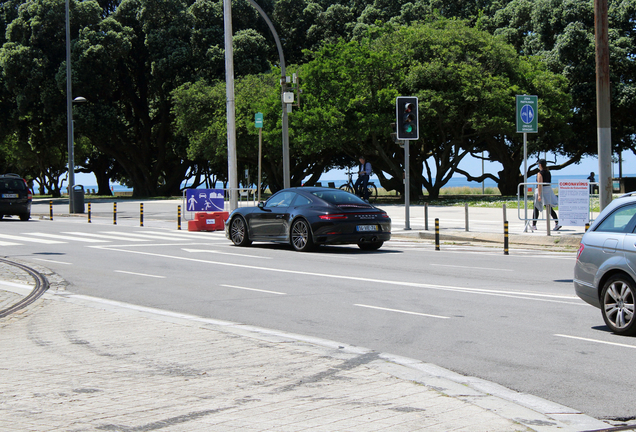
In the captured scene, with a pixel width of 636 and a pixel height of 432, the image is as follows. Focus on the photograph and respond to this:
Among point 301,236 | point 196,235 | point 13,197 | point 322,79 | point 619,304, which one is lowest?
point 619,304

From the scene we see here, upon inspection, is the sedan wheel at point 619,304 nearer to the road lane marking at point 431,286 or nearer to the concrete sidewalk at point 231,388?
the road lane marking at point 431,286

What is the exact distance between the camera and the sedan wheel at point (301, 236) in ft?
55.8

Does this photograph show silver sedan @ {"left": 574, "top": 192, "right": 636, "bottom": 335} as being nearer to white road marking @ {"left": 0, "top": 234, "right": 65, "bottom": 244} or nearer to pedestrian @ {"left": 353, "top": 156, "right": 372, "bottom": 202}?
white road marking @ {"left": 0, "top": 234, "right": 65, "bottom": 244}

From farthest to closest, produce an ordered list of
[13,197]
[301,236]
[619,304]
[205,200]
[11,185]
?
[11,185]
[13,197]
[205,200]
[301,236]
[619,304]

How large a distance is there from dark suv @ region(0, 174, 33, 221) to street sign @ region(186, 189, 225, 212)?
8553 millimetres

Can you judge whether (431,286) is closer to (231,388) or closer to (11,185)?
(231,388)

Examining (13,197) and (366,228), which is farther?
(13,197)

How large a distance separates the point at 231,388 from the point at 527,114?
1639 centimetres

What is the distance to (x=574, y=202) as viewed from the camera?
18375 millimetres

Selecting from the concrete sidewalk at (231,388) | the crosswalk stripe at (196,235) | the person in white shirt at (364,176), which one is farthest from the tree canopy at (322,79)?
the concrete sidewalk at (231,388)

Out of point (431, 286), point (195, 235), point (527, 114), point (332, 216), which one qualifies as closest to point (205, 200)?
point (195, 235)

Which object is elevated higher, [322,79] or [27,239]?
[322,79]

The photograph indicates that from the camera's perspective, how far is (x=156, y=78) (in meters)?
54.0

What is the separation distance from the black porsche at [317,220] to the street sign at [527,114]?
5233 millimetres
